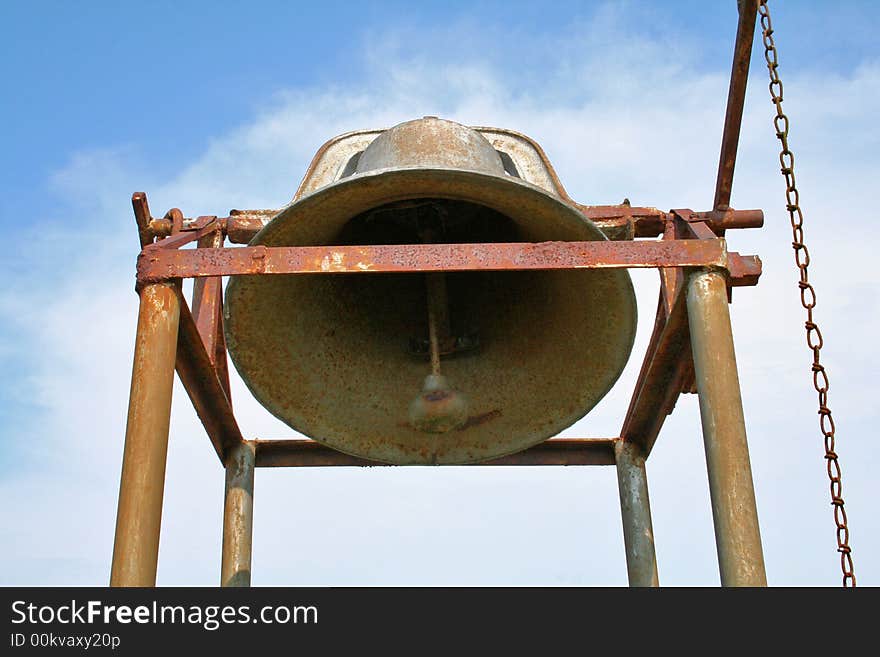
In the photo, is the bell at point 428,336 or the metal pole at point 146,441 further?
the bell at point 428,336

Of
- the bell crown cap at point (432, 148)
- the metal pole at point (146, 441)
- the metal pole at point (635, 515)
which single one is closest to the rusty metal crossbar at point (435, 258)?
the metal pole at point (146, 441)

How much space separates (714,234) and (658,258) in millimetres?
518

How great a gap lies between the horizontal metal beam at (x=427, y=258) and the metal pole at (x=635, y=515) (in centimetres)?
148

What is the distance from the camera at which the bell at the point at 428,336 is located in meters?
4.12

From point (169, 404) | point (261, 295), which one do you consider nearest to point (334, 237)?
point (261, 295)

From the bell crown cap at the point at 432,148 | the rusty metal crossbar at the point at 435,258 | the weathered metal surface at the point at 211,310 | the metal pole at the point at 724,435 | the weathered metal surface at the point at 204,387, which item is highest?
the bell crown cap at the point at 432,148

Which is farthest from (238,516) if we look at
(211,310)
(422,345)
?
(422,345)

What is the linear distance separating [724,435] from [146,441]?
1574mm

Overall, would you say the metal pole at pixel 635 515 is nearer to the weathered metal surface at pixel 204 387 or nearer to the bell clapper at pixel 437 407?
the bell clapper at pixel 437 407

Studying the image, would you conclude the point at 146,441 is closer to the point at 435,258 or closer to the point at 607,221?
the point at 435,258

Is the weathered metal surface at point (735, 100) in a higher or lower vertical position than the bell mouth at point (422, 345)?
higher

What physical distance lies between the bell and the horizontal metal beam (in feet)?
1.35

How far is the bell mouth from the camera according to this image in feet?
13.7

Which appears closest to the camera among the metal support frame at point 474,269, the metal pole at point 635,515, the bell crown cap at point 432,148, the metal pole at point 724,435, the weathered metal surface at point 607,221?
the metal pole at point 724,435
